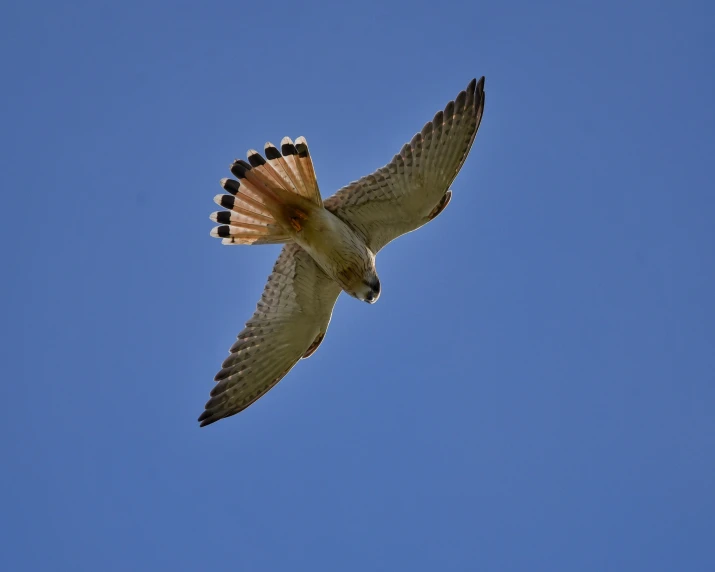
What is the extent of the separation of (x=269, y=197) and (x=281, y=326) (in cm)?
142

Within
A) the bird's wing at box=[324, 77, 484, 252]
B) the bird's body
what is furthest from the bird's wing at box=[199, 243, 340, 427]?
the bird's wing at box=[324, 77, 484, 252]

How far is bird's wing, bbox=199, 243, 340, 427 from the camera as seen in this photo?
831 cm

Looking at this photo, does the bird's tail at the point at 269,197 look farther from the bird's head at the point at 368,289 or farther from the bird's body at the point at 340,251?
the bird's head at the point at 368,289

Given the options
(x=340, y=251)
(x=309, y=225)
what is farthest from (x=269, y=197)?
(x=340, y=251)

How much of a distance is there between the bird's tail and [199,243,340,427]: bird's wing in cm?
37

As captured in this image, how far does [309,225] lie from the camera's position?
26.1ft

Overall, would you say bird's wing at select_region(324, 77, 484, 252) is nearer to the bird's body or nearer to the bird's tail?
the bird's body

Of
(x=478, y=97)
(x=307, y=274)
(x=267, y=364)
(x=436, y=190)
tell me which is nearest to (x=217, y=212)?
(x=307, y=274)

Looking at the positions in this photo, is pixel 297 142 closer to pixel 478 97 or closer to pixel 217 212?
pixel 217 212

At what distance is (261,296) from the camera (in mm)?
8516

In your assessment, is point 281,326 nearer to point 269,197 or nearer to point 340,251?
point 340,251

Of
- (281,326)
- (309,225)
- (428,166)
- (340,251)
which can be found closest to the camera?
(428,166)

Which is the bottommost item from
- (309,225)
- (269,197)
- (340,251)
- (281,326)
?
(281,326)

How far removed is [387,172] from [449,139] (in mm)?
690
